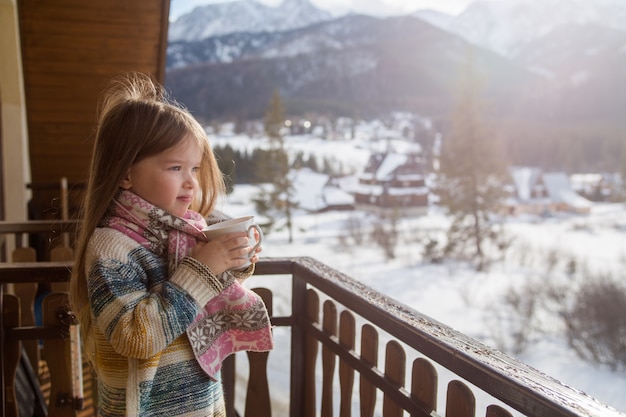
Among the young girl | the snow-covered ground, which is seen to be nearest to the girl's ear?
the young girl

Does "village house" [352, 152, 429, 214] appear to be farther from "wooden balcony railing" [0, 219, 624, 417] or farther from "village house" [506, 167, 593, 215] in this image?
"wooden balcony railing" [0, 219, 624, 417]

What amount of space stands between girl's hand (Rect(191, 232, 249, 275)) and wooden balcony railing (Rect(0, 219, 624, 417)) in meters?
0.32

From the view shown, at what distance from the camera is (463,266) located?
830 inches

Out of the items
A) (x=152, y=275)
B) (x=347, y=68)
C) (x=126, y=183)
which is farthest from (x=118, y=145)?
(x=347, y=68)

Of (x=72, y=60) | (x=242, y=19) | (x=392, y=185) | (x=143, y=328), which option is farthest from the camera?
(x=242, y=19)

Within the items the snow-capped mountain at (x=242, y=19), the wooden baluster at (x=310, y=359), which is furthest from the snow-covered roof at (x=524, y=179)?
the wooden baluster at (x=310, y=359)

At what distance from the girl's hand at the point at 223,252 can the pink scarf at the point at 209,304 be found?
35mm

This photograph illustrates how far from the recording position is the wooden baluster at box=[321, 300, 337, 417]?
4.17 ft

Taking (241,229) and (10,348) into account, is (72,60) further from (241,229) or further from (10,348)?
(241,229)

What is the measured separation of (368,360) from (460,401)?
0.29 metres

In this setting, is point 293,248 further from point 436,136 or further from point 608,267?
point 608,267

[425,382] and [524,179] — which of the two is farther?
[524,179]

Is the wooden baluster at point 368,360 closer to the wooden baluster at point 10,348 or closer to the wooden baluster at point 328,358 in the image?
the wooden baluster at point 328,358

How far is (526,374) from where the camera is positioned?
0.73m
